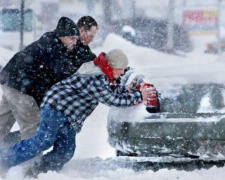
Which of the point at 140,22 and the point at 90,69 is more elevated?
the point at 90,69

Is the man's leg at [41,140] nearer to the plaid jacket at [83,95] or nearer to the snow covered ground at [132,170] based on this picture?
the plaid jacket at [83,95]

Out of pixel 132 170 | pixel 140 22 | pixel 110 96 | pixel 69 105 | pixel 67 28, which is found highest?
pixel 67 28

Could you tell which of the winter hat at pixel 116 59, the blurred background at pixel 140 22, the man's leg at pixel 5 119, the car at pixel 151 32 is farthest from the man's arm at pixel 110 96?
the car at pixel 151 32

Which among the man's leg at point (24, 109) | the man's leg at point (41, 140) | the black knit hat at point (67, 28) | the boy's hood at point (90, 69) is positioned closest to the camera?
the boy's hood at point (90, 69)

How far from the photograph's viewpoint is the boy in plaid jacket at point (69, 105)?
4.14 m

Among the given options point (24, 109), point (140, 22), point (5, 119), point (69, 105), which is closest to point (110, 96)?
point (69, 105)

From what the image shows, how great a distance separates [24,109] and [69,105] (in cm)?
66

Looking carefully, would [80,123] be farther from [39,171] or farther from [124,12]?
[124,12]

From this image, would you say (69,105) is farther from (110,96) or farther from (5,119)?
(5,119)

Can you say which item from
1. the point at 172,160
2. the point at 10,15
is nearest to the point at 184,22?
the point at 10,15

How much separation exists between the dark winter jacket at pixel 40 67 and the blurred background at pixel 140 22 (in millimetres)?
17525

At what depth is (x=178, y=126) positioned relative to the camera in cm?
407

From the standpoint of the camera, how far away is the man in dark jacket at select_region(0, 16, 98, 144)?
469 centimetres

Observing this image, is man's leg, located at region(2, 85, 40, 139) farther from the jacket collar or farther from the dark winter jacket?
the jacket collar
